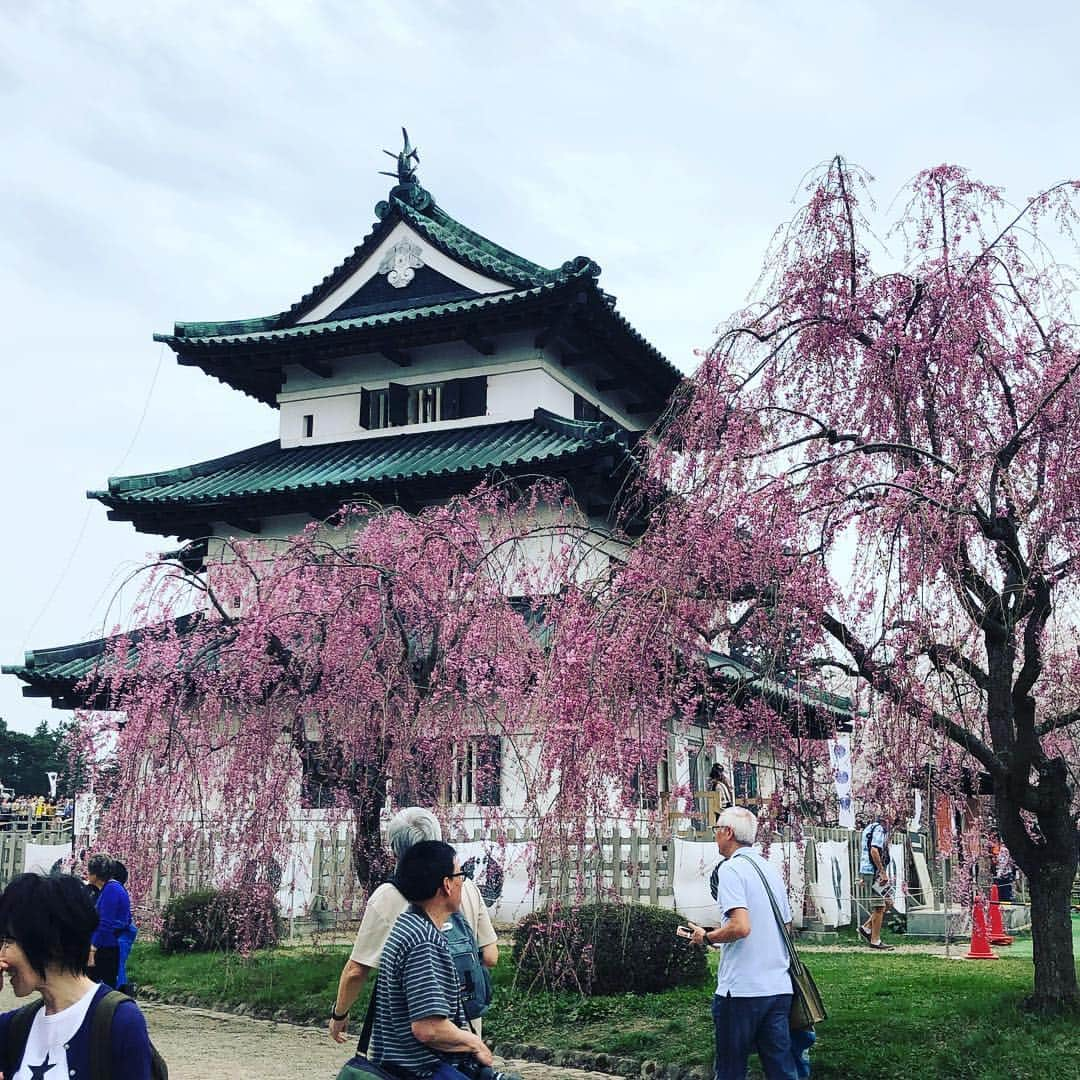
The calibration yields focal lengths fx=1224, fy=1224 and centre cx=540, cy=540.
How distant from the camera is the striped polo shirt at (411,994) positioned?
4.14 metres

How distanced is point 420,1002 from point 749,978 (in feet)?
7.90

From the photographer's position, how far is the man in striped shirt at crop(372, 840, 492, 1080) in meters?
4.12

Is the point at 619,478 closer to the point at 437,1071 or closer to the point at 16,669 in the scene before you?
the point at 16,669

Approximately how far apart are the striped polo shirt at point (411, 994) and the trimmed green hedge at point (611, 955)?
6.71 m

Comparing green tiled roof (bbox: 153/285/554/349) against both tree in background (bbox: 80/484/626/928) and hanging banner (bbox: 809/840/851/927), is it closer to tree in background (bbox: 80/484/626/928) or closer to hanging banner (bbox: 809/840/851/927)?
tree in background (bbox: 80/484/626/928)

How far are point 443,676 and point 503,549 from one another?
487cm

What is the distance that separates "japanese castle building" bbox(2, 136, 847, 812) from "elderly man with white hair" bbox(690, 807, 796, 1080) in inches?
514

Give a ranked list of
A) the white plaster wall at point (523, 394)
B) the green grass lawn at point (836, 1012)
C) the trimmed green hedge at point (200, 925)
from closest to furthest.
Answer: the green grass lawn at point (836, 1012), the trimmed green hedge at point (200, 925), the white plaster wall at point (523, 394)

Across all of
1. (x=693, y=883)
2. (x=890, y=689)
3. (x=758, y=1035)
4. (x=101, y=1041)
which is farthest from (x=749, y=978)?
(x=693, y=883)

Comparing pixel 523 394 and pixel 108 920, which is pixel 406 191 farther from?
pixel 108 920

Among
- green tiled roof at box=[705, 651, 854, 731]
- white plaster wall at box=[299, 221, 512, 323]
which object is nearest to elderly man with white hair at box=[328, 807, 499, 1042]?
green tiled roof at box=[705, 651, 854, 731]

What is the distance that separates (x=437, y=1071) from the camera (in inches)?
164

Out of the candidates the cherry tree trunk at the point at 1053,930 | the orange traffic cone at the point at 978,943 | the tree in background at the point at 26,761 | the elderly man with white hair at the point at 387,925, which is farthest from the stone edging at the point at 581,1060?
the tree in background at the point at 26,761

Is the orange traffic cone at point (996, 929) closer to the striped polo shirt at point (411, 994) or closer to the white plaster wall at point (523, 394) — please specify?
the white plaster wall at point (523, 394)
